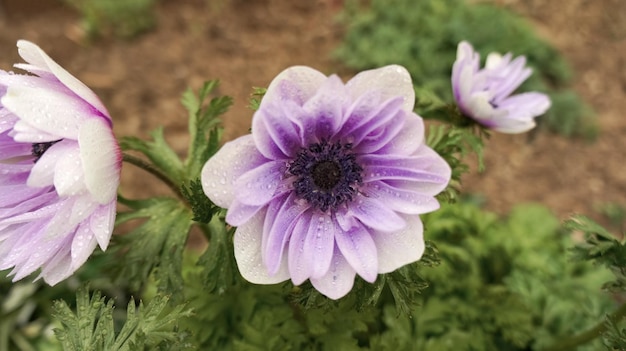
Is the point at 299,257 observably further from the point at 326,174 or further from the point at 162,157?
the point at 162,157

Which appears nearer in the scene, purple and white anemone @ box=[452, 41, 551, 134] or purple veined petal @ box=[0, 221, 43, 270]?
purple veined petal @ box=[0, 221, 43, 270]

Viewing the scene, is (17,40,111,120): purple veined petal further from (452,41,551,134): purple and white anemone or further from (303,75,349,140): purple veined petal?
(452,41,551,134): purple and white anemone

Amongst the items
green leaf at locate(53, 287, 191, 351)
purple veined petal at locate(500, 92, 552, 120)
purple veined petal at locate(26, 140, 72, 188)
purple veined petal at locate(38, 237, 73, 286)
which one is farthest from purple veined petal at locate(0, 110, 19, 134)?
purple veined petal at locate(500, 92, 552, 120)

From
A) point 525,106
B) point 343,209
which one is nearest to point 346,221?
point 343,209

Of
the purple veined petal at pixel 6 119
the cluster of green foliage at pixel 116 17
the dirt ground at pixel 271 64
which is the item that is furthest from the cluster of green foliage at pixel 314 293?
the cluster of green foliage at pixel 116 17

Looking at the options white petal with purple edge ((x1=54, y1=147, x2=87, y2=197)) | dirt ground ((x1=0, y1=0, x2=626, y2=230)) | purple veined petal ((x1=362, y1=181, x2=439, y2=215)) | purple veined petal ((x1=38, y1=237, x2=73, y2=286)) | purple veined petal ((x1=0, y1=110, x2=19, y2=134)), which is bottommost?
dirt ground ((x1=0, y1=0, x2=626, y2=230))

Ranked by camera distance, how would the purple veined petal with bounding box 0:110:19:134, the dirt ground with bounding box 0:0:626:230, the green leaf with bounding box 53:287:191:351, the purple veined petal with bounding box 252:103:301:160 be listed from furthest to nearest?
the dirt ground with bounding box 0:0:626:230 < the green leaf with bounding box 53:287:191:351 < the purple veined petal with bounding box 0:110:19:134 < the purple veined petal with bounding box 252:103:301:160
